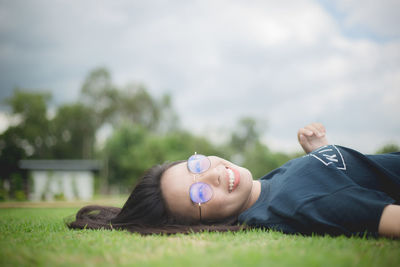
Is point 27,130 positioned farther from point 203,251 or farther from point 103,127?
point 203,251

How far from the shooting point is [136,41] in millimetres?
49875

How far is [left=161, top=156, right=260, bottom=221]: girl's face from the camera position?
2.88 metres

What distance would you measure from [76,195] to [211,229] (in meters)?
24.0

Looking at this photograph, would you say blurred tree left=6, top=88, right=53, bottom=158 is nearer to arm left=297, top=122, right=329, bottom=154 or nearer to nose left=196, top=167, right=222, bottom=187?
nose left=196, top=167, right=222, bottom=187

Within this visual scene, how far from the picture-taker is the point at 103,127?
42.0m

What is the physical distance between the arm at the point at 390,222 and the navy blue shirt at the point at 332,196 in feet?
0.14

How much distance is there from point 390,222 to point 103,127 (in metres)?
43.1

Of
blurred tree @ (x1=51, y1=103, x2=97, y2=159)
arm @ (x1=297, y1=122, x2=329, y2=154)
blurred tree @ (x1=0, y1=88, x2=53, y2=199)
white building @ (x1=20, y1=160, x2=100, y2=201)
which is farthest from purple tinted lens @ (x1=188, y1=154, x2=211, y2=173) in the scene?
blurred tree @ (x1=0, y1=88, x2=53, y2=199)

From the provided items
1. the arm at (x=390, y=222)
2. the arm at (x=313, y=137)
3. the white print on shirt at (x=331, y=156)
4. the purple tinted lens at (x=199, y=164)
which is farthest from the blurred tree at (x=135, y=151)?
the arm at (x=390, y=222)

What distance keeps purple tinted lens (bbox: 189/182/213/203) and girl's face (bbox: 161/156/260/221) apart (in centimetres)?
5

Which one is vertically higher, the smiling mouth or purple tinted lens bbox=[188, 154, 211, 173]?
purple tinted lens bbox=[188, 154, 211, 173]

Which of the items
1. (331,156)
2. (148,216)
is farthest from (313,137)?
(148,216)

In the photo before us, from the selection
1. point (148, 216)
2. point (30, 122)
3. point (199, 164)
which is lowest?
point (148, 216)

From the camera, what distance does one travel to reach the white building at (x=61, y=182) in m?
21.1
